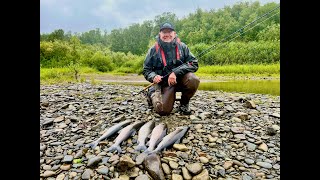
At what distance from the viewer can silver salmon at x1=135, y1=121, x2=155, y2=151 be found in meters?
3.51

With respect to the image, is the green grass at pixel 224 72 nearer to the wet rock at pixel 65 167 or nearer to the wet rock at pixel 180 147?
the wet rock at pixel 65 167

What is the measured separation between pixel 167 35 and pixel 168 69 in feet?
1.85

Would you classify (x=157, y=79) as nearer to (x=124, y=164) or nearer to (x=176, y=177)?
(x=124, y=164)

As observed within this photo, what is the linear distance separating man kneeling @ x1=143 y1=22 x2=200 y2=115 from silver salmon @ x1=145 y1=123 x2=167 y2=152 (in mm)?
646

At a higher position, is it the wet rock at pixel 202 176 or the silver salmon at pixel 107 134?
the silver salmon at pixel 107 134

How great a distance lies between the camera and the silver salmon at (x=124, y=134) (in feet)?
11.5

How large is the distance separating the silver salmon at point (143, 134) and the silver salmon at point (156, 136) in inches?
3.6

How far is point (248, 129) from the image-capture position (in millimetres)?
4219

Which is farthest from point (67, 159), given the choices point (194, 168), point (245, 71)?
point (245, 71)

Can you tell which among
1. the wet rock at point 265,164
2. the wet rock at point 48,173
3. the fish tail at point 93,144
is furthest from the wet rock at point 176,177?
the wet rock at point 48,173
